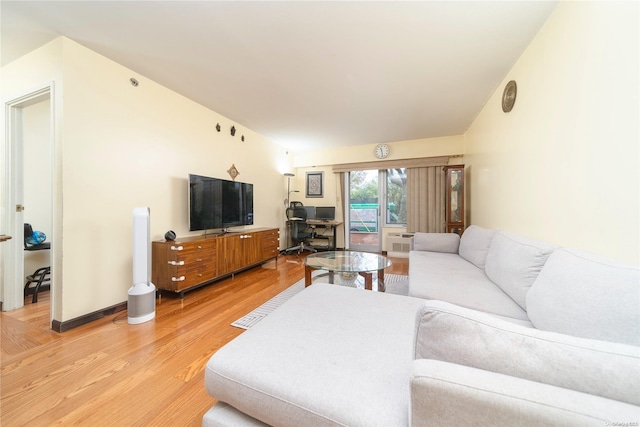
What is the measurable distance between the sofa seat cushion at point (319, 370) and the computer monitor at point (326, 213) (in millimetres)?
3957

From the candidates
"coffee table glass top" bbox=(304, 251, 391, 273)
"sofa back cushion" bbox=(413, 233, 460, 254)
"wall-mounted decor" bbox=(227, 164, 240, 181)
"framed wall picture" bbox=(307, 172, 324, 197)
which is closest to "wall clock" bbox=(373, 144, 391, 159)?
"framed wall picture" bbox=(307, 172, 324, 197)

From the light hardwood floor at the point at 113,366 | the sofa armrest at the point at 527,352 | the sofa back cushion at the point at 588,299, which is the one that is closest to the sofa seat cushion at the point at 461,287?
the sofa back cushion at the point at 588,299

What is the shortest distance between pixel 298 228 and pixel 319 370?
427 centimetres

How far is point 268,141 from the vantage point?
4551mm

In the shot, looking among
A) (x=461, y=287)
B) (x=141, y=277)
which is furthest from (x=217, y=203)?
(x=461, y=287)

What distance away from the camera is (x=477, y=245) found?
7.84ft

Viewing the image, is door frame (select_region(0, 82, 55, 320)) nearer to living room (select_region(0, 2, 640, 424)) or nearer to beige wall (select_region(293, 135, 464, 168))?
living room (select_region(0, 2, 640, 424))

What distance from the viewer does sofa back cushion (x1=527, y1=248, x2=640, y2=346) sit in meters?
0.79

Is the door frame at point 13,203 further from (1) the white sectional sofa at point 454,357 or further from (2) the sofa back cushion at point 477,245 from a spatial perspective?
(2) the sofa back cushion at point 477,245

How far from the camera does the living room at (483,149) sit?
115cm

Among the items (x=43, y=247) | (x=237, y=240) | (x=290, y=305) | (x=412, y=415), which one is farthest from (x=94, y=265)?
(x=412, y=415)

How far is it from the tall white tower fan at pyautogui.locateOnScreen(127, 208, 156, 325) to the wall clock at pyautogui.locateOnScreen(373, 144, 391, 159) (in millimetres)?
4056

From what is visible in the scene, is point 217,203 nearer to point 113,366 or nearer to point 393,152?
point 113,366

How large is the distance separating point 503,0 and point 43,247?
4.73m
